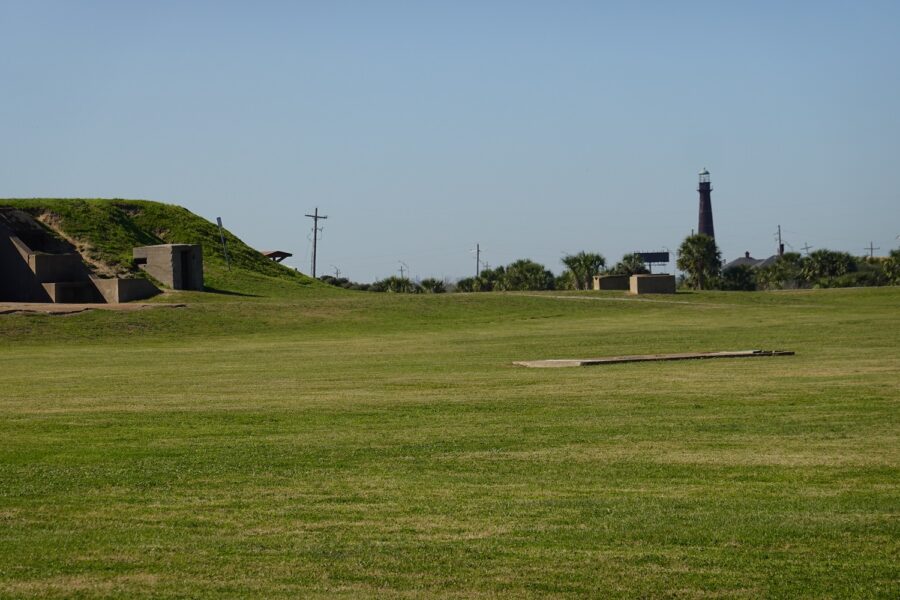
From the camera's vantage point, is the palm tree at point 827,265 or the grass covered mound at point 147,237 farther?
the palm tree at point 827,265

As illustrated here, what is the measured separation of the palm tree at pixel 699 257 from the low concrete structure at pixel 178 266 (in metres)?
37.8

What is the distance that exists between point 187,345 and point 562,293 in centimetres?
2569

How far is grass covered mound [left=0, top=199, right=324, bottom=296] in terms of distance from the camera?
6331 centimetres

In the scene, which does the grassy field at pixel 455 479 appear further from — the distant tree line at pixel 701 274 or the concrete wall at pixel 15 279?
the distant tree line at pixel 701 274

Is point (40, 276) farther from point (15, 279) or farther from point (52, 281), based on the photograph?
point (15, 279)

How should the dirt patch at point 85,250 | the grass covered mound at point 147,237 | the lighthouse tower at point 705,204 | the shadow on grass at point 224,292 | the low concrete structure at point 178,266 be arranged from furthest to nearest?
the lighthouse tower at point 705,204 < the grass covered mound at point 147,237 < the dirt patch at point 85,250 < the shadow on grass at point 224,292 < the low concrete structure at point 178,266

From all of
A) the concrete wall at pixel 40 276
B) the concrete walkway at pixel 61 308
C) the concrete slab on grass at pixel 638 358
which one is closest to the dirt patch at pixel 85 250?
the concrete wall at pixel 40 276

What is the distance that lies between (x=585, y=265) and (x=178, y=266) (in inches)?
1171

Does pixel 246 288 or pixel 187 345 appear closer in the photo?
pixel 187 345

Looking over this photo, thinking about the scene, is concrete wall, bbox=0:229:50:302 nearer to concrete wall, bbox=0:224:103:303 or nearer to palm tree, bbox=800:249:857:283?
concrete wall, bbox=0:224:103:303

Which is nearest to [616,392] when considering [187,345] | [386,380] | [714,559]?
[386,380]

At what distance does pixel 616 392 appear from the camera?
734 inches

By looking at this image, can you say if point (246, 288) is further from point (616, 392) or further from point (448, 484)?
point (448, 484)

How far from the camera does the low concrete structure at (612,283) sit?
2459 inches
